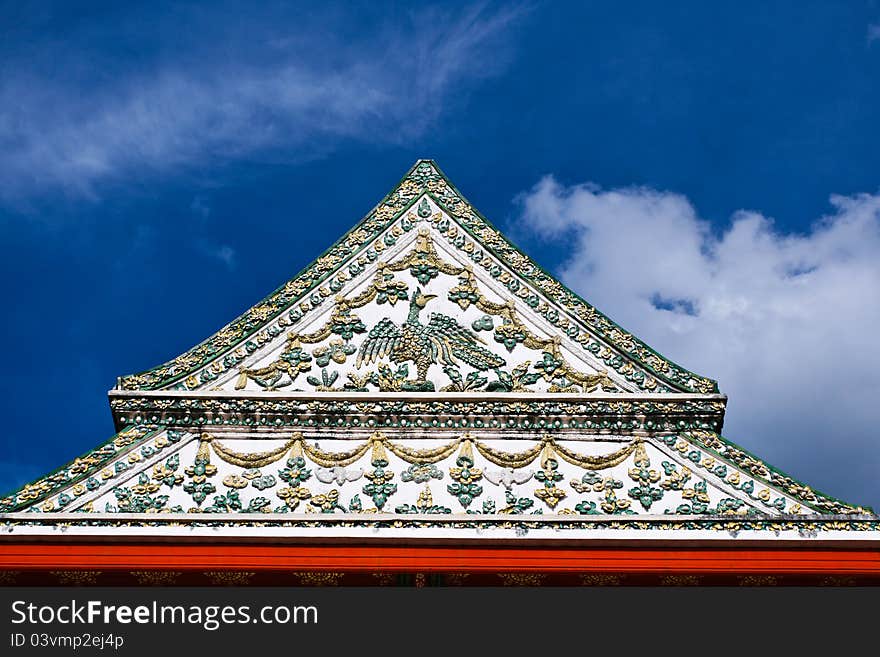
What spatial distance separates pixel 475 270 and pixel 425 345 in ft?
2.53

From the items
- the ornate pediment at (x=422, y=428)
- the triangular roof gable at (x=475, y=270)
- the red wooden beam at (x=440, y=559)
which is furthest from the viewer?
the triangular roof gable at (x=475, y=270)

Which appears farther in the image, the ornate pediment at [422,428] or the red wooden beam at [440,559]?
the ornate pediment at [422,428]

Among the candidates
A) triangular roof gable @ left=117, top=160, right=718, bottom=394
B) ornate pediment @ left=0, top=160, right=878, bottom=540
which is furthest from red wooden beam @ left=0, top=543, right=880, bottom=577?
triangular roof gable @ left=117, top=160, right=718, bottom=394

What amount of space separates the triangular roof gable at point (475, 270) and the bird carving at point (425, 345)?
1.53ft

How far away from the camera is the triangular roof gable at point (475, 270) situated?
5.79m

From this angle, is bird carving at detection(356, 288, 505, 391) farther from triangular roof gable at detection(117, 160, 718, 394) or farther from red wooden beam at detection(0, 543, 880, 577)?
red wooden beam at detection(0, 543, 880, 577)

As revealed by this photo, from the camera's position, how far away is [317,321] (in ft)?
20.2

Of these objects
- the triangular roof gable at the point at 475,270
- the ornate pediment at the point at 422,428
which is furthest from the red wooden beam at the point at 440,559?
the triangular roof gable at the point at 475,270

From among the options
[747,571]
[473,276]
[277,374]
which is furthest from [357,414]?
[747,571]

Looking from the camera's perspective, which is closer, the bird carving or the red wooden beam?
the red wooden beam

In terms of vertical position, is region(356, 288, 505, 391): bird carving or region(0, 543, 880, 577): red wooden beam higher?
region(356, 288, 505, 391): bird carving

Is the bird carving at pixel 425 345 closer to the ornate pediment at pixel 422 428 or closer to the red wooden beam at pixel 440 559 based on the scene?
the ornate pediment at pixel 422 428

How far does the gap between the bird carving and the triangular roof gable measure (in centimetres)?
47

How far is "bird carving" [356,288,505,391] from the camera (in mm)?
5922
